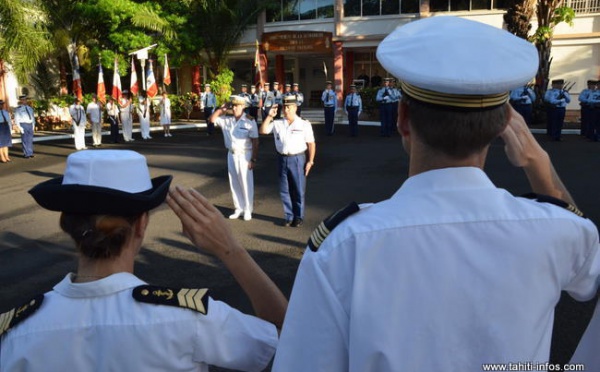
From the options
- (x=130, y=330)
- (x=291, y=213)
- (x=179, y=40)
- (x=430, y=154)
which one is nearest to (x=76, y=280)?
(x=130, y=330)

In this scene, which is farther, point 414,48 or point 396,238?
point 414,48

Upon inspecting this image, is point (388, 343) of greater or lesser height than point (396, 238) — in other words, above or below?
below

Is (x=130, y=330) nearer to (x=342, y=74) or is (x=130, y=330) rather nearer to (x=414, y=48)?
(x=414, y=48)

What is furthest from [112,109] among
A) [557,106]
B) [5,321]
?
[5,321]

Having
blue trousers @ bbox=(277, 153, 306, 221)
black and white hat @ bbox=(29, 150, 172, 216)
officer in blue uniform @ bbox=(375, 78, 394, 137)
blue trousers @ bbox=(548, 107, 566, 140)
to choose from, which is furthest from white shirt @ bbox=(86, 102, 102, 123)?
black and white hat @ bbox=(29, 150, 172, 216)

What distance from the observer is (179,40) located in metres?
27.4

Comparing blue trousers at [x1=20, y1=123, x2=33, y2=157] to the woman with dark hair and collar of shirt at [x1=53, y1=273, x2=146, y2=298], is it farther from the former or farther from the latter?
collar of shirt at [x1=53, y1=273, x2=146, y2=298]

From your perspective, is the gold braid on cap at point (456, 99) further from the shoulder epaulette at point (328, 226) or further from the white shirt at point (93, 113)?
the white shirt at point (93, 113)

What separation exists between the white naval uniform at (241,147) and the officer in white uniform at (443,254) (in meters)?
7.01

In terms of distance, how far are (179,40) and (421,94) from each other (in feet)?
91.7

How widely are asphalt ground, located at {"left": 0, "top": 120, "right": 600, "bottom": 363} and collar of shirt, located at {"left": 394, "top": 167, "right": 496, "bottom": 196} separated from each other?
3.15 m

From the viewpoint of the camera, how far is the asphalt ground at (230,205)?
5.70 m

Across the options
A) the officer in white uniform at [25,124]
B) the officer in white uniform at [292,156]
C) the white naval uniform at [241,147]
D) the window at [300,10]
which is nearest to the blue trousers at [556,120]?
the officer in white uniform at [292,156]

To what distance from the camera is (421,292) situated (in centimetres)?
123
